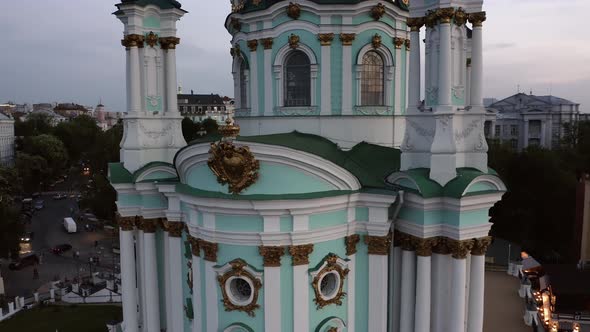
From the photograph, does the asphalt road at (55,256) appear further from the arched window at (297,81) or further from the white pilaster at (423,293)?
the white pilaster at (423,293)

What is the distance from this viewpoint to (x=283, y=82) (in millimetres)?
12961

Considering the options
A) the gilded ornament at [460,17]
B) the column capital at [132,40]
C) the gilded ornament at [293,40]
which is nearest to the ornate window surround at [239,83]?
the gilded ornament at [293,40]

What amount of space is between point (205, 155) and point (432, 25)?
5.23 meters

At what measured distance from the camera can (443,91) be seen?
9523mm

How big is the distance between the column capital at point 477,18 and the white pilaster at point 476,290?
4.73 m

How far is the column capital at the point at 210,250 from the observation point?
31.4 ft

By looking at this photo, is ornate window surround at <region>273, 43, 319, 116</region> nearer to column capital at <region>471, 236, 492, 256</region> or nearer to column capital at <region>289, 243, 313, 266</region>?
column capital at <region>289, 243, 313, 266</region>

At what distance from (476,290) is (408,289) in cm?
139

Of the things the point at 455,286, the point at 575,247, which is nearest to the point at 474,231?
the point at 455,286

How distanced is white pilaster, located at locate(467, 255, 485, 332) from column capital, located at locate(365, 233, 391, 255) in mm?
1814

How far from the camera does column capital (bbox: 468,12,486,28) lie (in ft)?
31.6

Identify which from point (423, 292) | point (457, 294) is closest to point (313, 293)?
point (423, 292)

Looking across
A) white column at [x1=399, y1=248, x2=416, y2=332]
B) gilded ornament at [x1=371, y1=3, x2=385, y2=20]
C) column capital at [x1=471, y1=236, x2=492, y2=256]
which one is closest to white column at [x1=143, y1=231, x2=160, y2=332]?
white column at [x1=399, y1=248, x2=416, y2=332]

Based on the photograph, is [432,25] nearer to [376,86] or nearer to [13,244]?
[376,86]
